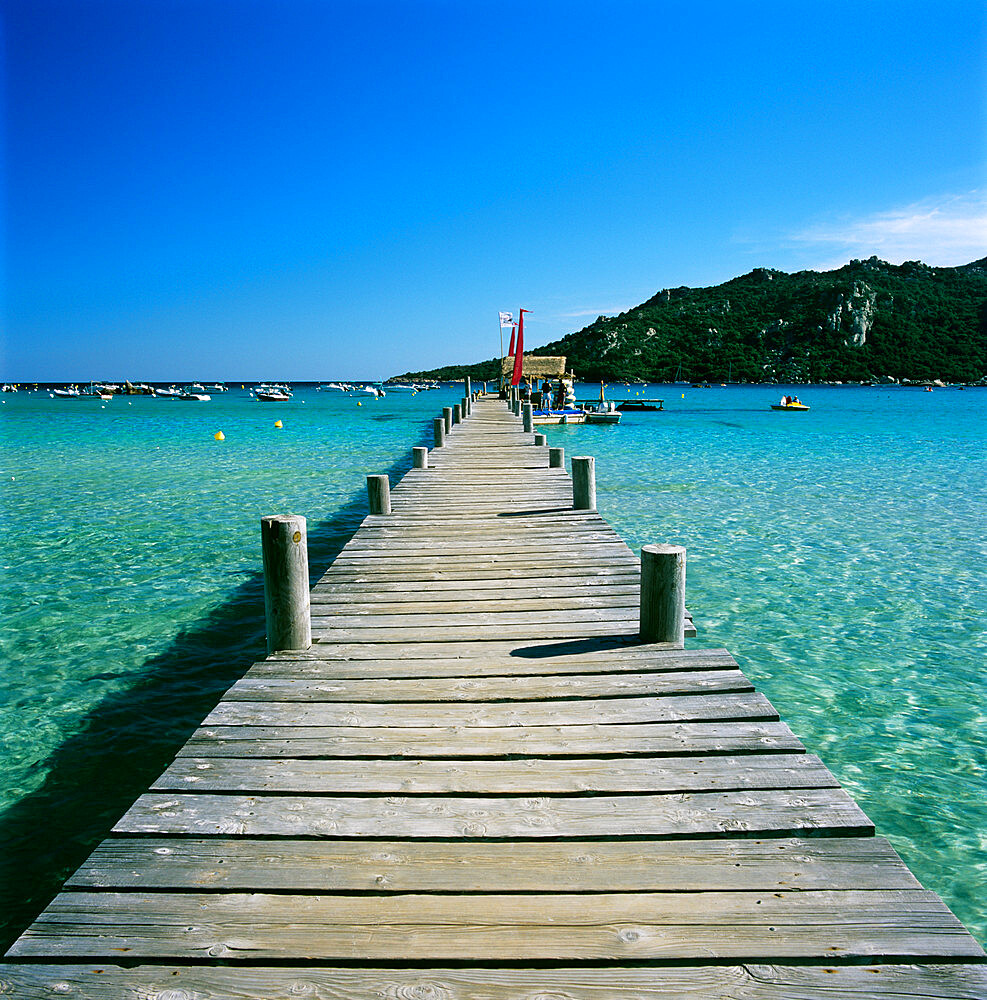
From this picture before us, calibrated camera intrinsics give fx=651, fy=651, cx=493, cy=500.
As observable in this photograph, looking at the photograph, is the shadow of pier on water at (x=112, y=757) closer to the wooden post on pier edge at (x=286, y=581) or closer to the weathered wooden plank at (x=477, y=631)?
the wooden post on pier edge at (x=286, y=581)

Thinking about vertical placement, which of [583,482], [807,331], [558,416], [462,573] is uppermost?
[807,331]

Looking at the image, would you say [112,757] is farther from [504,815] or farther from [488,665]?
[504,815]

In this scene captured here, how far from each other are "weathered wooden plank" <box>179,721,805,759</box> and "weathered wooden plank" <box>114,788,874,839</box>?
356mm

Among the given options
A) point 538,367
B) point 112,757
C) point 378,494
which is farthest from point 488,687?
point 538,367

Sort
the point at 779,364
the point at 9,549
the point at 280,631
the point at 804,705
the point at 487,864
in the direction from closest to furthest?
the point at 487,864, the point at 280,631, the point at 804,705, the point at 9,549, the point at 779,364

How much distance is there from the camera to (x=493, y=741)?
3434mm

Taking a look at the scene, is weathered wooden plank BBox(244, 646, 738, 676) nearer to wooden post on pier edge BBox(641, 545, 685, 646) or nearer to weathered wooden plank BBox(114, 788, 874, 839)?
wooden post on pier edge BBox(641, 545, 685, 646)

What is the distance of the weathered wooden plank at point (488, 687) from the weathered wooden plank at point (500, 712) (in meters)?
0.06

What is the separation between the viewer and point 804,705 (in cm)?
618

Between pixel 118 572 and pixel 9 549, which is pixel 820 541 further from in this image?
pixel 9 549

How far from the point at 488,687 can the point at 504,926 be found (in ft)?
6.10

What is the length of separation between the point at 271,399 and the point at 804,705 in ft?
357

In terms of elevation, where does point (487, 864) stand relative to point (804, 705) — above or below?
above

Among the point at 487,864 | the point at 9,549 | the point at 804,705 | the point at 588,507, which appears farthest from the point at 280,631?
the point at 9,549
